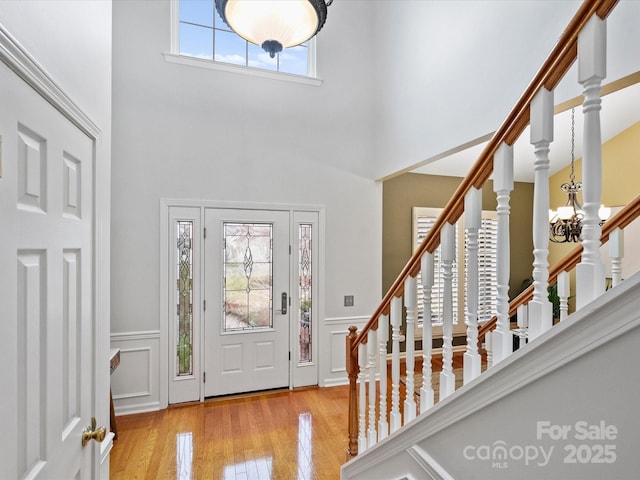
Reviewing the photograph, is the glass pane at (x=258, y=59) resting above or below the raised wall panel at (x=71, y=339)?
above

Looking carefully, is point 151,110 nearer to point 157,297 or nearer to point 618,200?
point 157,297

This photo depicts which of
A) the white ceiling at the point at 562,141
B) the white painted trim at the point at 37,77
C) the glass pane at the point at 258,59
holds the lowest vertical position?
the white painted trim at the point at 37,77

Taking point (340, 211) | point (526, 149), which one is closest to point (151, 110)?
point (340, 211)

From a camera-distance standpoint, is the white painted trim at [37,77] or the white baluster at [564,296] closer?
the white painted trim at [37,77]

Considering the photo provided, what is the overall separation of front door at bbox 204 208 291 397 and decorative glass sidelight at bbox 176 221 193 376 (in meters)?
0.16

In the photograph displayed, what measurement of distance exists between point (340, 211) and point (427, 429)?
110 inches

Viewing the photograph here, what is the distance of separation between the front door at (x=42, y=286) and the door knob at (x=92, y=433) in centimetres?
2

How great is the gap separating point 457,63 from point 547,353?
8.18 feet

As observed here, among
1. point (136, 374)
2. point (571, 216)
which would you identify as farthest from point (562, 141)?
point (136, 374)

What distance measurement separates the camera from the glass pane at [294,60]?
12.5 ft

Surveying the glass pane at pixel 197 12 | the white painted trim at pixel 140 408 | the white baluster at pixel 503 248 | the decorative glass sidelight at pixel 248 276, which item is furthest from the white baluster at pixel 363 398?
the glass pane at pixel 197 12

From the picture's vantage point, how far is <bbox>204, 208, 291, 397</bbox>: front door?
136 inches

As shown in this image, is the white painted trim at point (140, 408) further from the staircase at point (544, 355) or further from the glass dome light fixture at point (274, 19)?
the glass dome light fixture at point (274, 19)

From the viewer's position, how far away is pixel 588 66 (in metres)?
0.79
